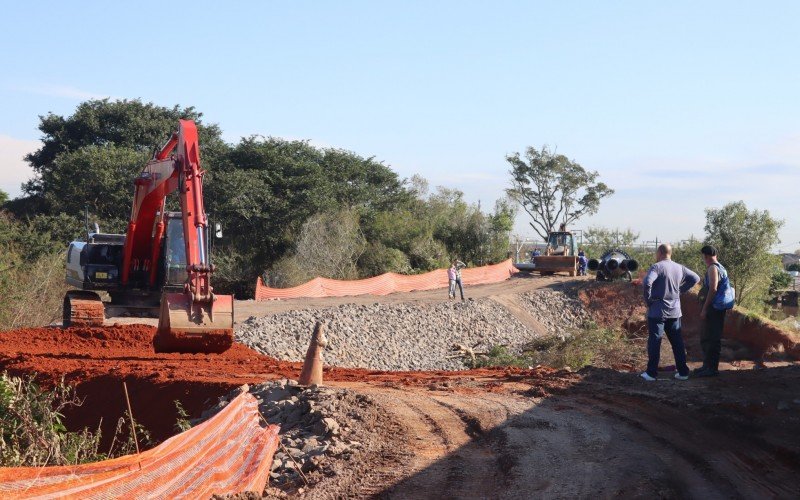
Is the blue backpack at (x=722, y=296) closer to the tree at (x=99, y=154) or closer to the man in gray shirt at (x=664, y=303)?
the man in gray shirt at (x=664, y=303)

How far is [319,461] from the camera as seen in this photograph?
8.23m

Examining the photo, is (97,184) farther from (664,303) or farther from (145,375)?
(664,303)

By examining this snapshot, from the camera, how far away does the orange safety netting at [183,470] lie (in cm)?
525

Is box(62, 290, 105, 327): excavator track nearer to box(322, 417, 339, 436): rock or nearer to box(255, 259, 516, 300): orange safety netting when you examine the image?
box(322, 417, 339, 436): rock

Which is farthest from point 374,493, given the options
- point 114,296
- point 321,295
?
point 321,295

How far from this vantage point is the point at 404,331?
3016 centimetres

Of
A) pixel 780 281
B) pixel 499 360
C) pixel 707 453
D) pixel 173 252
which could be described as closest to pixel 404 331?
pixel 499 360

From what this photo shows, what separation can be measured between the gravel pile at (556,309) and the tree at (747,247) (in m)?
6.34

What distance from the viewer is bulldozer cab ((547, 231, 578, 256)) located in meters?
45.2

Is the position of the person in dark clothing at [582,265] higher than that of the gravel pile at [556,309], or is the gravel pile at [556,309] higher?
the person in dark clothing at [582,265]

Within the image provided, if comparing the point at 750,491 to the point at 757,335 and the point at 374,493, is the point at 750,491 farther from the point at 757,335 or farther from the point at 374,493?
the point at 757,335

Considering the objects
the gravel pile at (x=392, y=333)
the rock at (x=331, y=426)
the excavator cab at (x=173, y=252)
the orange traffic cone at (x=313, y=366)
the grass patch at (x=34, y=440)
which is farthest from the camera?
the gravel pile at (x=392, y=333)

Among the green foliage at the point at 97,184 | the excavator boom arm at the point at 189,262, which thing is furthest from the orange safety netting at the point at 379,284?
the excavator boom arm at the point at 189,262

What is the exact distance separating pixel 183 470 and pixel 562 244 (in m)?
40.1
